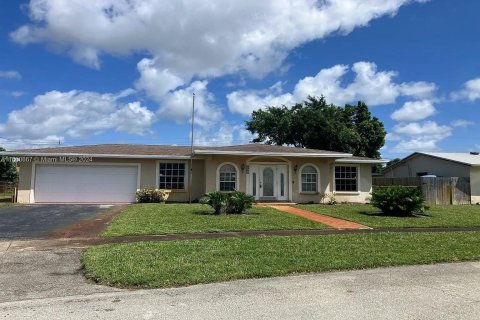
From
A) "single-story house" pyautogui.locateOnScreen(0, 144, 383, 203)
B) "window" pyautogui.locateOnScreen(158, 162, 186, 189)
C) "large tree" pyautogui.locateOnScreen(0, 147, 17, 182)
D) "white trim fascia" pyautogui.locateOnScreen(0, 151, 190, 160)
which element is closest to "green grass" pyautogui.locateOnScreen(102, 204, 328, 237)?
"single-story house" pyautogui.locateOnScreen(0, 144, 383, 203)

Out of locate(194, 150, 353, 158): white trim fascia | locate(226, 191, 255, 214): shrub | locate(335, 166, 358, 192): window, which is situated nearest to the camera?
locate(226, 191, 255, 214): shrub

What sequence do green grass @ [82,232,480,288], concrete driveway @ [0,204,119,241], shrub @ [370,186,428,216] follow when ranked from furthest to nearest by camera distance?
shrub @ [370,186,428,216]
concrete driveway @ [0,204,119,241]
green grass @ [82,232,480,288]

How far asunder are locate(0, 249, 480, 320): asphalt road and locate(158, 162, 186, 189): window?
589 inches

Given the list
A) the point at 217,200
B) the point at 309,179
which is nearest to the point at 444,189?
the point at 309,179

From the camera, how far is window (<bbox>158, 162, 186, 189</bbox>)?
21.8 meters

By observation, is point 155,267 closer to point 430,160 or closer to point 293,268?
point 293,268

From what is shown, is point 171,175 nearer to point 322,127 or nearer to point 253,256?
point 253,256

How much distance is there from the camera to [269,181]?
71.4ft

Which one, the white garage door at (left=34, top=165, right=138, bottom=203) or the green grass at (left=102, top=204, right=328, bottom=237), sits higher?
the white garage door at (left=34, top=165, right=138, bottom=203)

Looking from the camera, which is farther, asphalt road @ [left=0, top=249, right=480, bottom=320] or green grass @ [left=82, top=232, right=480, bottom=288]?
green grass @ [left=82, top=232, right=480, bottom=288]

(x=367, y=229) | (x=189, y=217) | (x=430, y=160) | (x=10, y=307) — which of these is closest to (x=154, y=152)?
(x=189, y=217)

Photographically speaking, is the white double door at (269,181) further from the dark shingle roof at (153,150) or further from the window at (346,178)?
the window at (346,178)

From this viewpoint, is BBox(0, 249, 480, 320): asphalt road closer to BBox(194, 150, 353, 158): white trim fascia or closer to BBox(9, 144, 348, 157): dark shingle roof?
BBox(194, 150, 353, 158): white trim fascia

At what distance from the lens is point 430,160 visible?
99.3 feet
